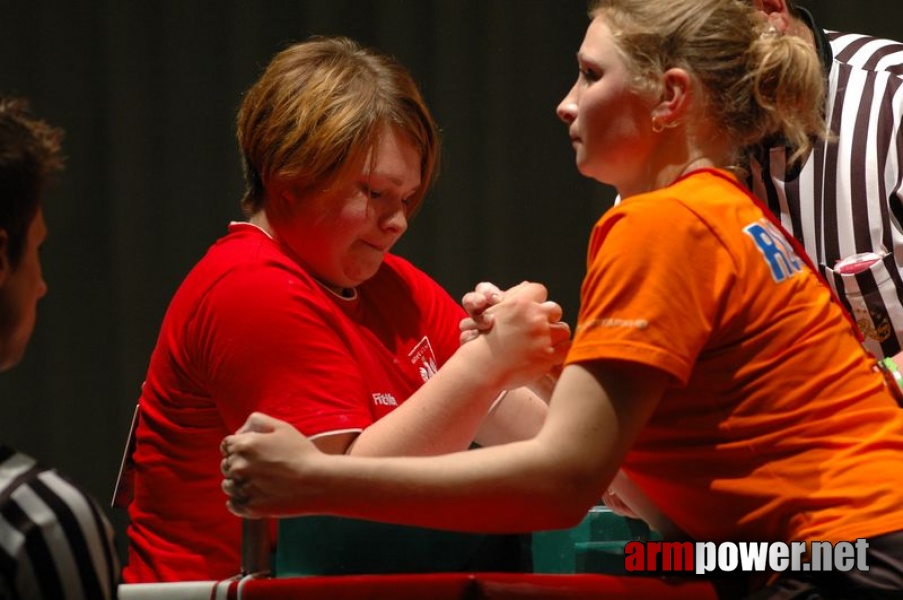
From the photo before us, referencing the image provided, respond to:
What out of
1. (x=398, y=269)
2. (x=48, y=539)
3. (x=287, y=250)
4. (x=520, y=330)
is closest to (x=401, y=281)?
(x=398, y=269)

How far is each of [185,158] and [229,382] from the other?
2066mm

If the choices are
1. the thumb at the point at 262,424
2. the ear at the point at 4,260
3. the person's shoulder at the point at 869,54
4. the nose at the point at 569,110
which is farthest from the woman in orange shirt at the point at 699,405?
the person's shoulder at the point at 869,54

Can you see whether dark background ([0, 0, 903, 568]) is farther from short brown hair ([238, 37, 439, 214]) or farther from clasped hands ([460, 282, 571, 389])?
clasped hands ([460, 282, 571, 389])

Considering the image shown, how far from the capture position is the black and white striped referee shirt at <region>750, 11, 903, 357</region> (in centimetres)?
230

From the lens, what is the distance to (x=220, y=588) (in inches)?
53.7

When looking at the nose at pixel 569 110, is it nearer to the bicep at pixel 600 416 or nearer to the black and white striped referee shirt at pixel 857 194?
the bicep at pixel 600 416

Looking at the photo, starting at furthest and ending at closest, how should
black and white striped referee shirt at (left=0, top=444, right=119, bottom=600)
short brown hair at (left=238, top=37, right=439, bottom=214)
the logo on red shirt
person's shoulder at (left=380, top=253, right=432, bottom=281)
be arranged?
person's shoulder at (left=380, top=253, right=432, bottom=281)
the logo on red shirt
short brown hair at (left=238, top=37, right=439, bottom=214)
black and white striped referee shirt at (left=0, top=444, right=119, bottom=600)

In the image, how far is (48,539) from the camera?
114 cm

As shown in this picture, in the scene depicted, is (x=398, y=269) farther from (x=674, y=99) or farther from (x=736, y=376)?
(x=736, y=376)

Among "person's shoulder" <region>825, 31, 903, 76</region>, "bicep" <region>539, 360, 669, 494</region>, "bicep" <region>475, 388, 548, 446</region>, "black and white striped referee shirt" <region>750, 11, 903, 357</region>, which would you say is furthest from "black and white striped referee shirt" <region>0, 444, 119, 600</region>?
"person's shoulder" <region>825, 31, 903, 76</region>

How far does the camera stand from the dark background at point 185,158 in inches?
141

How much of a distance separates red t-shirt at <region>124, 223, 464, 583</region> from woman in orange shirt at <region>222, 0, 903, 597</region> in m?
0.35

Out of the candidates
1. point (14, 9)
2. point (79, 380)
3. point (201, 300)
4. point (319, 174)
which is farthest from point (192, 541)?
point (14, 9)

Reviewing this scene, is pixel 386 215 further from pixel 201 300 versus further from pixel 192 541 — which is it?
pixel 192 541
